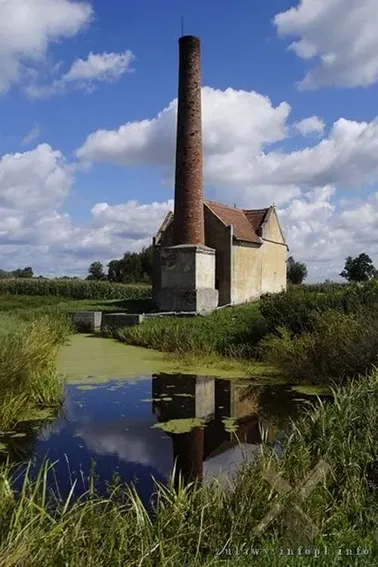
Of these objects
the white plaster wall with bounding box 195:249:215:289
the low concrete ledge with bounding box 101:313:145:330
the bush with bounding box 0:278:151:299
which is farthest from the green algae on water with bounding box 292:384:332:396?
the bush with bounding box 0:278:151:299

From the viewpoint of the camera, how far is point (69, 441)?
8.64m

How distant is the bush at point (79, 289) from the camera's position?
47.9 metres

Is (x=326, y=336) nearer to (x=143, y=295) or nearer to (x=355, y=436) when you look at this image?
(x=355, y=436)

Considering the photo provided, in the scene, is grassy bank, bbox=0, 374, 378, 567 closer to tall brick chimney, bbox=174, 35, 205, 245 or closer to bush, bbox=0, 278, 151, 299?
tall brick chimney, bbox=174, 35, 205, 245

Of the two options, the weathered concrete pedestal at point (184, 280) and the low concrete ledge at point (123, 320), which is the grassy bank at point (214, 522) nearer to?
the low concrete ledge at point (123, 320)

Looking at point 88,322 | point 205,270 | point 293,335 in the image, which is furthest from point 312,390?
point 205,270

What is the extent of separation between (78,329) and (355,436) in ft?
60.3

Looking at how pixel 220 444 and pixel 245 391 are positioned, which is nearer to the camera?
pixel 220 444

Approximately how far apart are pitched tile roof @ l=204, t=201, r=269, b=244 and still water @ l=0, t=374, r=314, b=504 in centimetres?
1708

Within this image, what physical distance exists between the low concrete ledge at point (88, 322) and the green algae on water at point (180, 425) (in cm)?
1409

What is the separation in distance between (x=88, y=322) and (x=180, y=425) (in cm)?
1472

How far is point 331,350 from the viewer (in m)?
13.0

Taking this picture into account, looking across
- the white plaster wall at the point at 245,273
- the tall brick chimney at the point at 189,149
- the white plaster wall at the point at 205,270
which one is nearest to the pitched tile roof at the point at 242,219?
the white plaster wall at the point at 245,273

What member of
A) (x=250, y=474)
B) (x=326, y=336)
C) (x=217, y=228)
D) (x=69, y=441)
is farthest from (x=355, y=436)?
(x=217, y=228)
